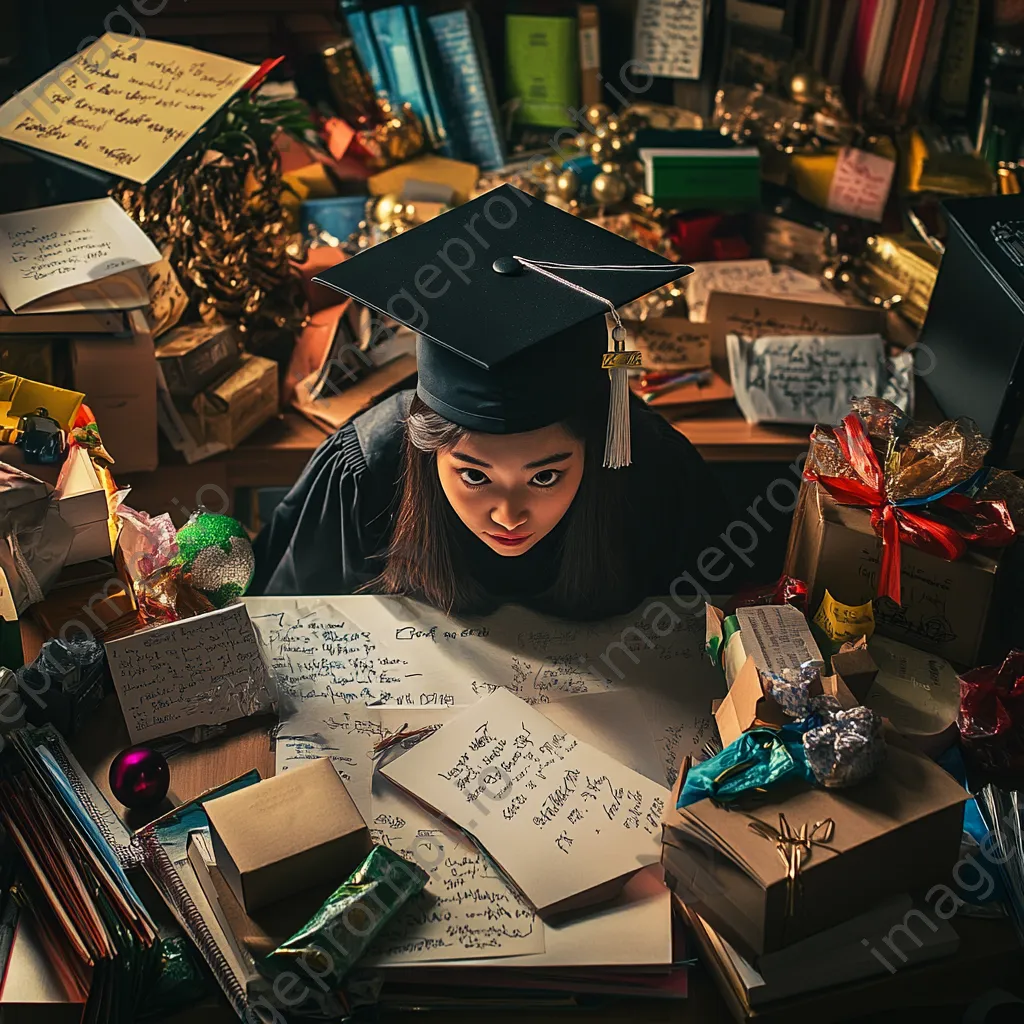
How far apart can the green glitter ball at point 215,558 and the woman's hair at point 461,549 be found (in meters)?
0.22

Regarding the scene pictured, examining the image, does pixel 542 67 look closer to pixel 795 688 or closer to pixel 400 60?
pixel 400 60

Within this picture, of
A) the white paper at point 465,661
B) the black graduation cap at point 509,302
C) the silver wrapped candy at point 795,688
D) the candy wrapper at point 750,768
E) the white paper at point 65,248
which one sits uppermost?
the black graduation cap at point 509,302

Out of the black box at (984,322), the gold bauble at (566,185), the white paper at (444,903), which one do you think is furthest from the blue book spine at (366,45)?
the white paper at (444,903)

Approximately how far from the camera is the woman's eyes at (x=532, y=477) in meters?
1.50

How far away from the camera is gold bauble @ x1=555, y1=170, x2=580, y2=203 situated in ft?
7.64

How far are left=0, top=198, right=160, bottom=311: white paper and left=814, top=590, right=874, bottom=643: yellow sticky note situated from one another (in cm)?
113

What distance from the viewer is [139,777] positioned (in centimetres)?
134

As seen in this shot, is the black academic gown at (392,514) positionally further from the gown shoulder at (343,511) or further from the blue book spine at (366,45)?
the blue book spine at (366,45)

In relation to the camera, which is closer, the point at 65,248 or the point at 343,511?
the point at 343,511

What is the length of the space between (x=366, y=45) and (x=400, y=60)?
0.09 meters

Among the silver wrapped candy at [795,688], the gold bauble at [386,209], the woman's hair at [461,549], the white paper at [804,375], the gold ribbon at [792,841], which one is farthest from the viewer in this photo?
the gold bauble at [386,209]

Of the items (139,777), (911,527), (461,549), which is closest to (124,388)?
(461,549)

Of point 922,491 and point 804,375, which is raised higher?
point 922,491

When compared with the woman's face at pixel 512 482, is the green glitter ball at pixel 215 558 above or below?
below
